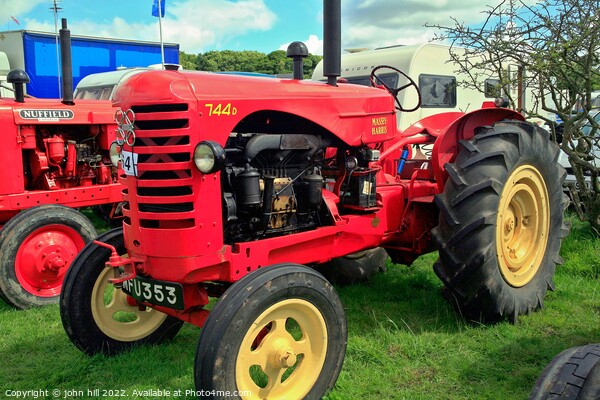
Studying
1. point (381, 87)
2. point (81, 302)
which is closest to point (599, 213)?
point (381, 87)

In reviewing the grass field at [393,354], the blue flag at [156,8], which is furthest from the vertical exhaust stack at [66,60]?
the blue flag at [156,8]

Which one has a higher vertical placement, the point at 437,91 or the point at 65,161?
the point at 437,91

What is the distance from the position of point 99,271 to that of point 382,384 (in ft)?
5.86

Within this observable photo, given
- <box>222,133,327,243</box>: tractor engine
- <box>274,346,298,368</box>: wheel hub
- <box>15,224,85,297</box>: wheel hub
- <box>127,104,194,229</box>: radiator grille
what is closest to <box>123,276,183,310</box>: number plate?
<box>127,104,194,229</box>: radiator grille

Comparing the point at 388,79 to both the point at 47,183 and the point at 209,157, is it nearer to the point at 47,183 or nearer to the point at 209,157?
the point at 47,183

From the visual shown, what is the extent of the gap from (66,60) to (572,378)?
17.6 feet

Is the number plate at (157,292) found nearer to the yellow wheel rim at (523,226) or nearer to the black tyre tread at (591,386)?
the black tyre tread at (591,386)

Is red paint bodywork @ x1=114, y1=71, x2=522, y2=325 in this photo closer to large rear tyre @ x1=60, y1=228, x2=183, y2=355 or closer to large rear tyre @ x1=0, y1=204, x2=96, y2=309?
large rear tyre @ x1=60, y1=228, x2=183, y2=355

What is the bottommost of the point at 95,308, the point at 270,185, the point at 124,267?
the point at 95,308

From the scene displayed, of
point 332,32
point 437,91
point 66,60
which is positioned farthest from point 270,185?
point 437,91

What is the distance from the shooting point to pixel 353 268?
15.5 ft

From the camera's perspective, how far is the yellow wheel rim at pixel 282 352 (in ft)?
8.56

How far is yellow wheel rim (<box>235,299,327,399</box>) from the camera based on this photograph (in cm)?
261

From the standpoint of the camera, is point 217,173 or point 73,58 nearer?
point 217,173
